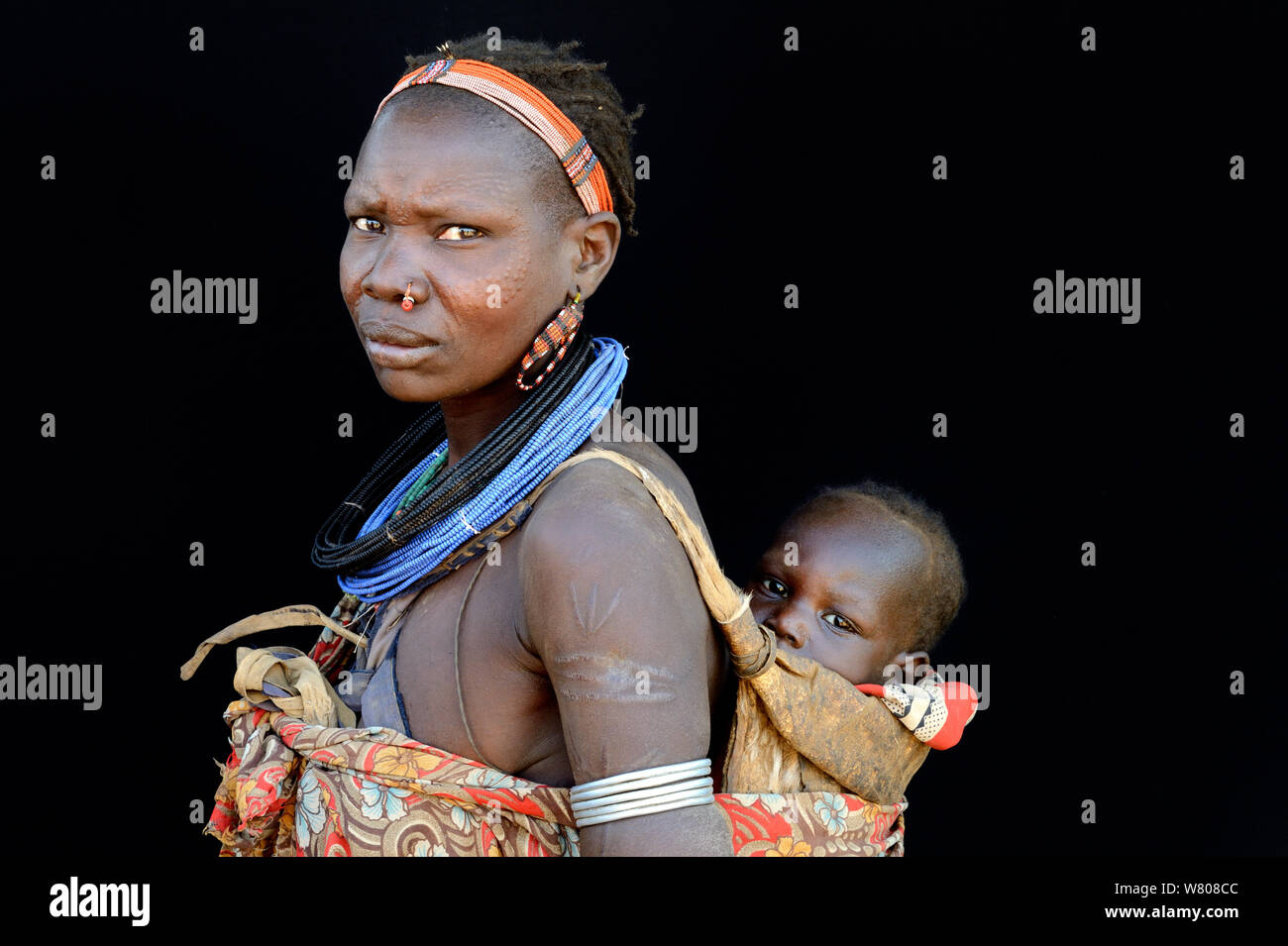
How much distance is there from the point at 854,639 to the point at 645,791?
35.5 inches

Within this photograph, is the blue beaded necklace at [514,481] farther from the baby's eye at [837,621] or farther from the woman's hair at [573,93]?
the baby's eye at [837,621]

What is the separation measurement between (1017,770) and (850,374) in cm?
144

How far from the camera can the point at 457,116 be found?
2.65 metres

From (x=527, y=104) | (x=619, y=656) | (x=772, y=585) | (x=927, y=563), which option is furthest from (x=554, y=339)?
(x=927, y=563)

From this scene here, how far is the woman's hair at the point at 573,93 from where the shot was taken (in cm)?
276

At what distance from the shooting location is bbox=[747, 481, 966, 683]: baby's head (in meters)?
3.11

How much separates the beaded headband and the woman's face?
3 centimetres

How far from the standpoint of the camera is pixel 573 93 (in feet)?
9.16

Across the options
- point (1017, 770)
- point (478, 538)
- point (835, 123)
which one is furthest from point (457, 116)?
point (1017, 770)

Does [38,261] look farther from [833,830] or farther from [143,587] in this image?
[833,830]

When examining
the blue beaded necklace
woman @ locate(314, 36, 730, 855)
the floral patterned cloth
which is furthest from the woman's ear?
the floral patterned cloth

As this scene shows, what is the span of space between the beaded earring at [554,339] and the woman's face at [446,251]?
0.11 ft

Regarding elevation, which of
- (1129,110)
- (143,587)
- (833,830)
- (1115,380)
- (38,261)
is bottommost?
(833,830)

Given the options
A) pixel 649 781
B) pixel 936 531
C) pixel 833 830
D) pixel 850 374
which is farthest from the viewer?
pixel 850 374
